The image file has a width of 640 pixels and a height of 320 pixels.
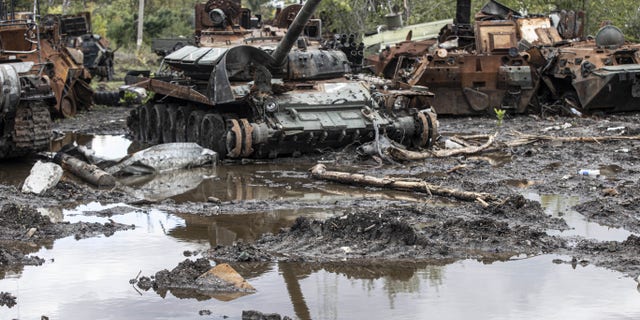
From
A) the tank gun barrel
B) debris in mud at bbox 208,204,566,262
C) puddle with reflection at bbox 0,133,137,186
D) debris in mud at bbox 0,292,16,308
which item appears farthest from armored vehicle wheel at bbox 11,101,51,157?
debris in mud at bbox 0,292,16,308

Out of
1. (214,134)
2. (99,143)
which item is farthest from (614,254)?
(99,143)

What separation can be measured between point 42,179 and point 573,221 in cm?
595

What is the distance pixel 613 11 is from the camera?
29.1 m

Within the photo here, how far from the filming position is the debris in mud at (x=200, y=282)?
7359mm

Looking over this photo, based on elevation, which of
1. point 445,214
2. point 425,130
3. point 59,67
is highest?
point 59,67

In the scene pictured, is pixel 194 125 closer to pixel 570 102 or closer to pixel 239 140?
pixel 239 140

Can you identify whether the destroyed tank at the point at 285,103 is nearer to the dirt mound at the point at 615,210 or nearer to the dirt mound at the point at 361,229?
the dirt mound at the point at 615,210

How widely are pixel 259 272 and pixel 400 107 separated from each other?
8242mm

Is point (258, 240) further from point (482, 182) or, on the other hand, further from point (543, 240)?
point (482, 182)

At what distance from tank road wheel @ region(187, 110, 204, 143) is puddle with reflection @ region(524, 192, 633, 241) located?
5.96 meters

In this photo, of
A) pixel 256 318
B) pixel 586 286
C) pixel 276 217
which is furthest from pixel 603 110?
pixel 256 318

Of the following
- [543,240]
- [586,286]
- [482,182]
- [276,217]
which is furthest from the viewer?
[482,182]

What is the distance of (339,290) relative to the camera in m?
7.40

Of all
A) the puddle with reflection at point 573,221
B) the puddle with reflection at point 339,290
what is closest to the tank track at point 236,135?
the puddle with reflection at point 573,221
